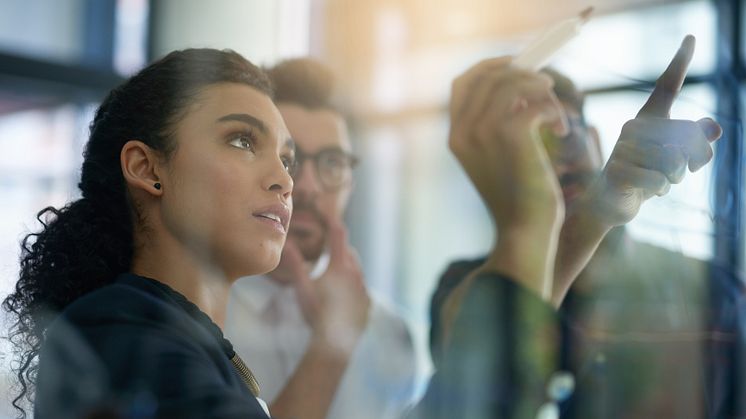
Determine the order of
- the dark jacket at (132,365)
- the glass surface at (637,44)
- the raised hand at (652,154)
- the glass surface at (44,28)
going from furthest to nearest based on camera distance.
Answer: the glass surface at (44,28) → the glass surface at (637,44) → the raised hand at (652,154) → the dark jacket at (132,365)

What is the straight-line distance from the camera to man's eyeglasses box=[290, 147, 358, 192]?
21.0 inches

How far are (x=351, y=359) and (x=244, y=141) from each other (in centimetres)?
29

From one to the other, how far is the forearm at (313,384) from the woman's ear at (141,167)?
14 cm

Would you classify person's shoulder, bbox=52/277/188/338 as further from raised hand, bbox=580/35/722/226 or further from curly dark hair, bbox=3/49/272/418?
raised hand, bbox=580/35/722/226

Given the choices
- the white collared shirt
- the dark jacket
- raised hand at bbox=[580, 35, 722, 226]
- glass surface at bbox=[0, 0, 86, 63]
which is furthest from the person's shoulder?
glass surface at bbox=[0, 0, 86, 63]

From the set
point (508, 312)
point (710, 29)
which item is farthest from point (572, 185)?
point (710, 29)

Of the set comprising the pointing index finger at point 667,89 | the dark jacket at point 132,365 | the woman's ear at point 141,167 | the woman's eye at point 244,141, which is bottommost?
the dark jacket at point 132,365

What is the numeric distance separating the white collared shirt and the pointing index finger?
0.74ft

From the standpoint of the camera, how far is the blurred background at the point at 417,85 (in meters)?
0.45

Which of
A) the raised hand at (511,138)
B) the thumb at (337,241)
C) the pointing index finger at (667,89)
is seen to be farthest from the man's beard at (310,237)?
the pointing index finger at (667,89)

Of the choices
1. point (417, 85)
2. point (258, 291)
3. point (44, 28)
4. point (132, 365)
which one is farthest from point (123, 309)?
point (44, 28)

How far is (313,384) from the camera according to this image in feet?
1.68

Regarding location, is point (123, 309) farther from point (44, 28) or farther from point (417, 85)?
point (44, 28)

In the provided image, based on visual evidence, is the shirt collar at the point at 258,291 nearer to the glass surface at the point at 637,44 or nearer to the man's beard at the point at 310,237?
the man's beard at the point at 310,237
